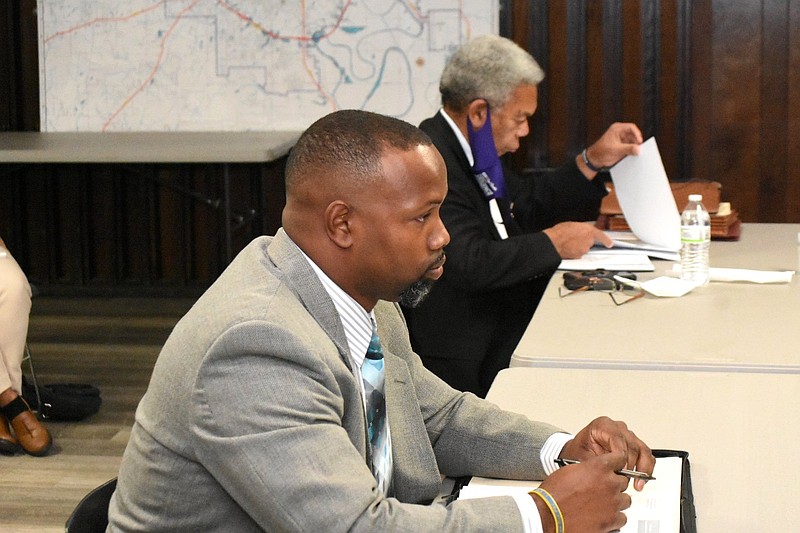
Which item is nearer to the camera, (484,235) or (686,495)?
(686,495)

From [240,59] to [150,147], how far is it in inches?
34.2

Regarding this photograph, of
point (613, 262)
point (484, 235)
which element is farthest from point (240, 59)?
point (613, 262)

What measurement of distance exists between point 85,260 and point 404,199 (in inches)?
192

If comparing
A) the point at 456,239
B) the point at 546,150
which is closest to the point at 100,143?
the point at 546,150

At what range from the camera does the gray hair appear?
10.4 feet

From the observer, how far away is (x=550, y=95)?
5230 millimetres

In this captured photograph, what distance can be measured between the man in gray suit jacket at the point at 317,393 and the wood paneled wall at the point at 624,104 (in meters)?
3.88

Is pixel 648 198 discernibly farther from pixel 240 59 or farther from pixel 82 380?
pixel 240 59

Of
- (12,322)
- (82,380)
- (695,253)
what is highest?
(695,253)

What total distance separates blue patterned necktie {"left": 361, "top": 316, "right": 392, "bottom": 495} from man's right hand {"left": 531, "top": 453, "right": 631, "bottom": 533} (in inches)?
8.5

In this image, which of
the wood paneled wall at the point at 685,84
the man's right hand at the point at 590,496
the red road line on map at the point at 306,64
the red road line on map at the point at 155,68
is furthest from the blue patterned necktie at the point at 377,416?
the red road line on map at the point at 155,68

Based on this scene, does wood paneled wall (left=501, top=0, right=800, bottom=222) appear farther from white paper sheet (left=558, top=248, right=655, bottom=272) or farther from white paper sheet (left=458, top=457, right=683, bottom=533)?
white paper sheet (left=458, top=457, right=683, bottom=533)

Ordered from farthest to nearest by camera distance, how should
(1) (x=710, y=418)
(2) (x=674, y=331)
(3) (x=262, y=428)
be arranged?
(2) (x=674, y=331)
(1) (x=710, y=418)
(3) (x=262, y=428)

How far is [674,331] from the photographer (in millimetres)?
2316
